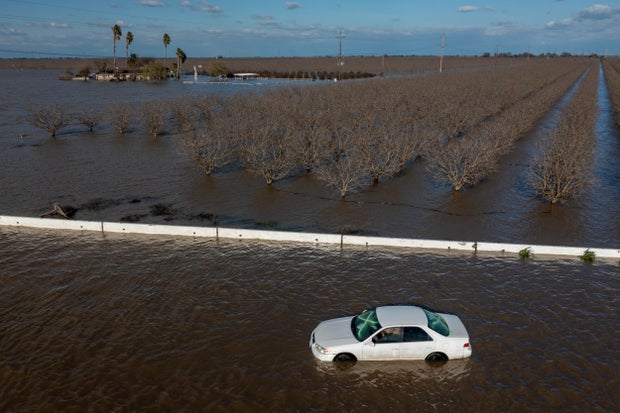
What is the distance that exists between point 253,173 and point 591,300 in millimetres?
21268

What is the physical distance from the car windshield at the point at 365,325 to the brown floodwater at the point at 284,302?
2.84 ft

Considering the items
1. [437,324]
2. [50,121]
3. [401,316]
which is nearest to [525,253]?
[437,324]

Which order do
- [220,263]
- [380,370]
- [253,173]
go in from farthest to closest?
Result: [253,173], [220,263], [380,370]

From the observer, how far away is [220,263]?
17.1 m

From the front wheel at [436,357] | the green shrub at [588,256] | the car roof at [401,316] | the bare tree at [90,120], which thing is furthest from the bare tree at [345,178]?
the bare tree at [90,120]

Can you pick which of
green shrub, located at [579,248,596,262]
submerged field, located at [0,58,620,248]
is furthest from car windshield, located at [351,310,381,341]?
green shrub, located at [579,248,596,262]

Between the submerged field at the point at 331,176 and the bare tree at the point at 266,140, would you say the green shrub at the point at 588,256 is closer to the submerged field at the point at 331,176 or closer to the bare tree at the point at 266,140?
the submerged field at the point at 331,176

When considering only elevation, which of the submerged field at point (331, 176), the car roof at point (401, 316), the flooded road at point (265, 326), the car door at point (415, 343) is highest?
the submerged field at point (331, 176)

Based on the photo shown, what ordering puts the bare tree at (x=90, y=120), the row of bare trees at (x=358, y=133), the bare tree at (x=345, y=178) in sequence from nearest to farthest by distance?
the bare tree at (x=345, y=178), the row of bare trees at (x=358, y=133), the bare tree at (x=90, y=120)

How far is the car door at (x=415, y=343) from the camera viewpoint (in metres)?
11.3

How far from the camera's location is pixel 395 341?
37.2 feet

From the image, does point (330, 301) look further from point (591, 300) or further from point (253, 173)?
point (253, 173)

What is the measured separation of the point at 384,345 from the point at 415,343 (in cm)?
80

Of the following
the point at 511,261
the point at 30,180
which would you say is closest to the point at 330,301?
the point at 511,261
